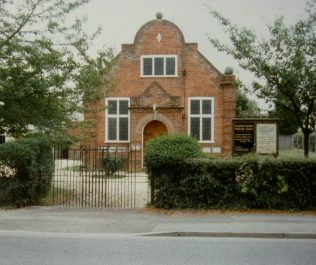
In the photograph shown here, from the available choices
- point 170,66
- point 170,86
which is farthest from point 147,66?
point 170,86

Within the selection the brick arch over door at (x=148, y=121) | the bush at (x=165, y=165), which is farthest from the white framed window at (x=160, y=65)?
the bush at (x=165, y=165)

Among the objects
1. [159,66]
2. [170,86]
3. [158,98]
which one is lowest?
[158,98]

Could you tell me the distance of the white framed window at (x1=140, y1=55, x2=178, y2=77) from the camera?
26.3 m

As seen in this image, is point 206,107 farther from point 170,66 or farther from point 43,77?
point 43,77

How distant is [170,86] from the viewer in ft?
86.2

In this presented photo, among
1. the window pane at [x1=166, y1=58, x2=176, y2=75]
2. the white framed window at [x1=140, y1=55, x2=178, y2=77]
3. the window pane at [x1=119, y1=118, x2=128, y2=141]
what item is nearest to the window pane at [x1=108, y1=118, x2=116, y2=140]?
the window pane at [x1=119, y1=118, x2=128, y2=141]

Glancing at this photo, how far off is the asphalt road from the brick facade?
15955mm

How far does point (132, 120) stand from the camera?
25.4 metres

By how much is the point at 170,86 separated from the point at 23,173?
14354mm

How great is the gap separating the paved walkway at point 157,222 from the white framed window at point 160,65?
1468 cm

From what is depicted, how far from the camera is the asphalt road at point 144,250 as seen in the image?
745 cm

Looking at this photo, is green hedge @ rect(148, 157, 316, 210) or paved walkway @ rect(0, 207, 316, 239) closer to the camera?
paved walkway @ rect(0, 207, 316, 239)

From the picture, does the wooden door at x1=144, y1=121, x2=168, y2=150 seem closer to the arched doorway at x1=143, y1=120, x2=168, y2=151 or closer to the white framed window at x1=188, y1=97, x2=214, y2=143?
the arched doorway at x1=143, y1=120, x2=168, y2=151

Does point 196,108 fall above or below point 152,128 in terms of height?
above
